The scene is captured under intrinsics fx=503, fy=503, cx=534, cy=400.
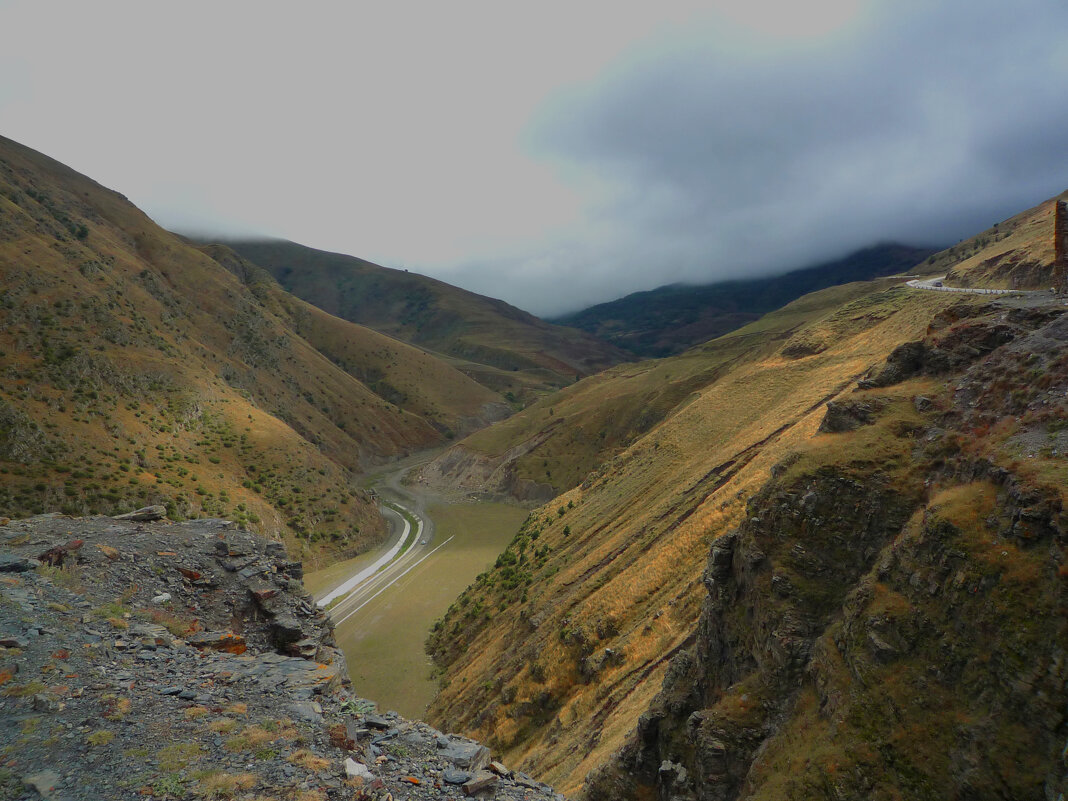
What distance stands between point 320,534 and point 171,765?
6458 cm

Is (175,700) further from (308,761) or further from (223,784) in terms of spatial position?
(308,761)

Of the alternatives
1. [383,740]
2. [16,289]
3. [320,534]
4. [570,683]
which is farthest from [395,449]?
[383,740]

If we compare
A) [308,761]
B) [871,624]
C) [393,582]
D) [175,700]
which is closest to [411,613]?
[393,582]

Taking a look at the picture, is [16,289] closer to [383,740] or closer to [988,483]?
[383,740]

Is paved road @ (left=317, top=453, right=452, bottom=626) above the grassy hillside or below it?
below

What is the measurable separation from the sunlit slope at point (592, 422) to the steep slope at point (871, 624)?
55.0 m

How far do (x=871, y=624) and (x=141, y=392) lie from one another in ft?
272

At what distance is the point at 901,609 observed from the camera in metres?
11.4

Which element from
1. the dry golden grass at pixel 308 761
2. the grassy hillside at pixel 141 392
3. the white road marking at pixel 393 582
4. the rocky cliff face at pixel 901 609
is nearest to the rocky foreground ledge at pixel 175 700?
the dry golden grass at pixel 308 761

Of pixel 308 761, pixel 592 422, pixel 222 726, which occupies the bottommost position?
pixel 592 422

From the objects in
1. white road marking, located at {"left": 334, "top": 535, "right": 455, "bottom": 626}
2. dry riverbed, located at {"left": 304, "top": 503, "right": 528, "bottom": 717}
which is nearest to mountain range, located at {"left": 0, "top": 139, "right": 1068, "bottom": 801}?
dry riverbed, located at {"left": 304, "top": 503, "right": 528, "bottom": 717}

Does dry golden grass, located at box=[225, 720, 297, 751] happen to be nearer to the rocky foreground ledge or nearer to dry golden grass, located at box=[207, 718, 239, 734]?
the rocky foreground ledge

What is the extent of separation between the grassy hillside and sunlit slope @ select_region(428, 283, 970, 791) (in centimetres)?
3390

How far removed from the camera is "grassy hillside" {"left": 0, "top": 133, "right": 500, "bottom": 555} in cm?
5147
